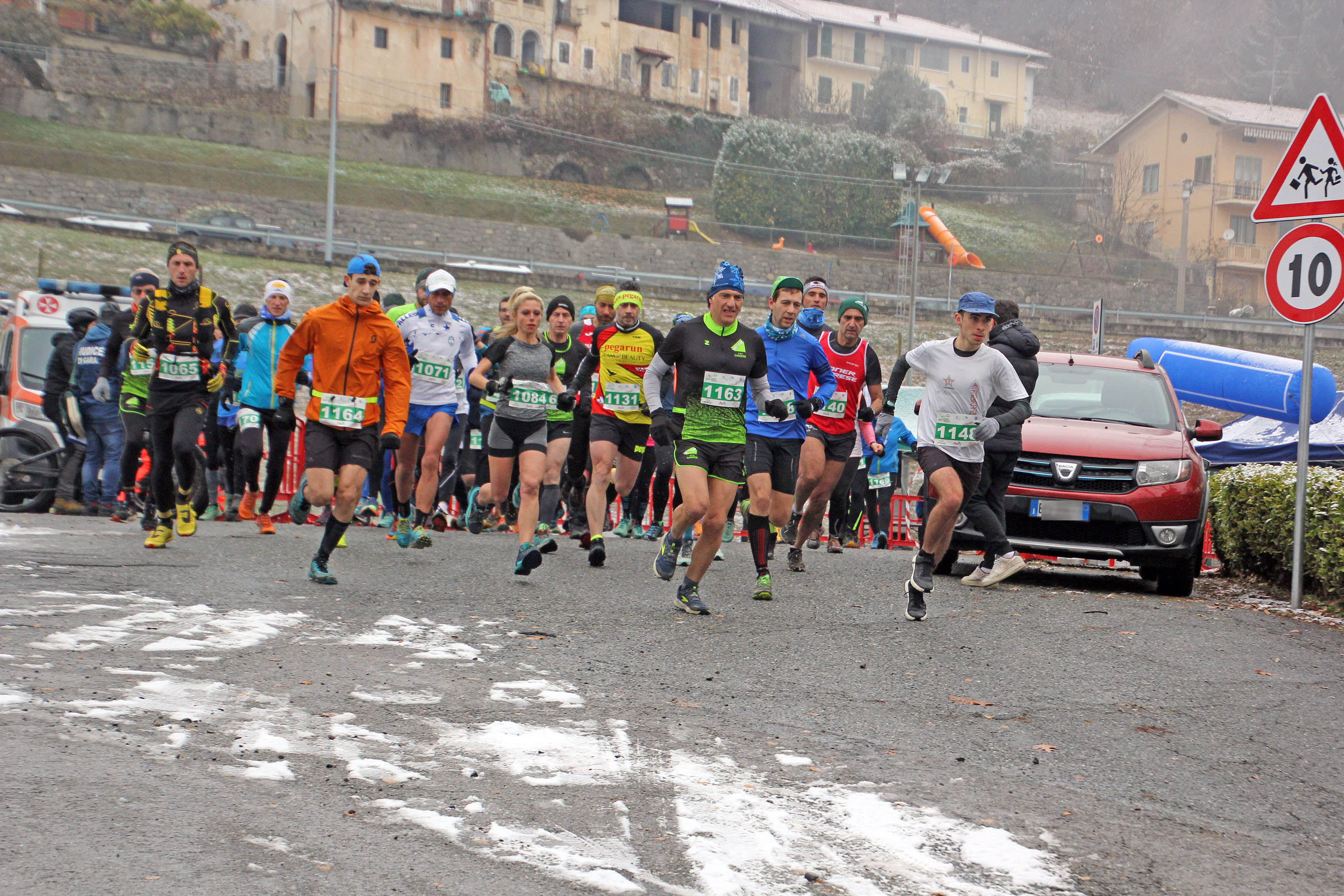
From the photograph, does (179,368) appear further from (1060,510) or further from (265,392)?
(1060,510)

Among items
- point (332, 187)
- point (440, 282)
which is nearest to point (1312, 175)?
point (440, 282)

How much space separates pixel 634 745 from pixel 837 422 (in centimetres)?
695

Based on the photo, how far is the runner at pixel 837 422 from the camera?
11938mm

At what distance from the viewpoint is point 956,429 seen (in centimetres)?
955

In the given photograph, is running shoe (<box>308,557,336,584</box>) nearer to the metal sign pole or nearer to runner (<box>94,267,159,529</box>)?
runner (<box>94,267,159,529</box>)

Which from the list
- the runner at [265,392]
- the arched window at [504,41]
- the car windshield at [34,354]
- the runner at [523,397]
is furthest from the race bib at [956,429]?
the arched window at [504,41]

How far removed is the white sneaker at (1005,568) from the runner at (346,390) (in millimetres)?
4716

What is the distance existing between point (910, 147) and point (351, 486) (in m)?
85.5

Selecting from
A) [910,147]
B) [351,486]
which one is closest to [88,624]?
[351,486]

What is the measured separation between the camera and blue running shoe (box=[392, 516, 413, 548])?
11.9 metres

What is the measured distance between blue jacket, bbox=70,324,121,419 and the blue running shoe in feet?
13.6

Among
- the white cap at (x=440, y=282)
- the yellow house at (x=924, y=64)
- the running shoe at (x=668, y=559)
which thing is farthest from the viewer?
the yellow house at (x=924, y=64)

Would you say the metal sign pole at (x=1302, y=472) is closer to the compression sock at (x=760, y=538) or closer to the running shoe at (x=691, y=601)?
the compression sock at (x=760, y=538)

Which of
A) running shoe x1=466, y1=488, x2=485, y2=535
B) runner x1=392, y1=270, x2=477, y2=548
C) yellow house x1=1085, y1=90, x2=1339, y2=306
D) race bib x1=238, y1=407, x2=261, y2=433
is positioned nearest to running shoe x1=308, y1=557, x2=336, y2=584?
runner x1=392, y1=270, x2=477, y2=548
